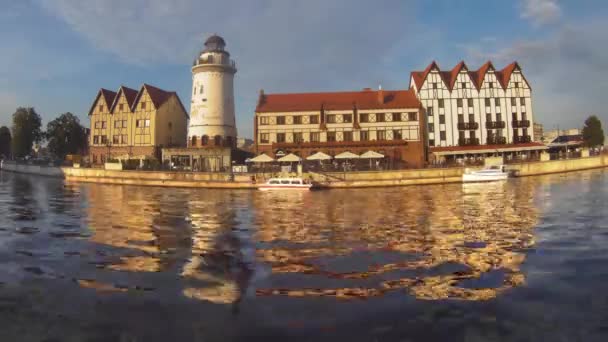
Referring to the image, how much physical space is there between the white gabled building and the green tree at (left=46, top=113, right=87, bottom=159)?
6940cm

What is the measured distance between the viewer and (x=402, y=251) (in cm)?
1187

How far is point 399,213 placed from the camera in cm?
2162

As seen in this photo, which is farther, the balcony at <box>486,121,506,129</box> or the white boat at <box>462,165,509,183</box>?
the balcony at <box>486,121,506,129</box>

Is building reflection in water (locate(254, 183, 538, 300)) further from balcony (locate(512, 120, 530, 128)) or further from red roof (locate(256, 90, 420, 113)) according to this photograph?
balcony (locate(512, 120, 530, 128))

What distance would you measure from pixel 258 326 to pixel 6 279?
7155mm

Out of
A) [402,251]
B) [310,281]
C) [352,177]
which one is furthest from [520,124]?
[310,281]

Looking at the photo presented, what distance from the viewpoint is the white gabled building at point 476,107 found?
60.5 metres

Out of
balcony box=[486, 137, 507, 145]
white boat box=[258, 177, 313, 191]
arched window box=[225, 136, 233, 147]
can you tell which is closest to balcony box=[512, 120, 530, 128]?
balcony box=[486, 137, 507, 145]

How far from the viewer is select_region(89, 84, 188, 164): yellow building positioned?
218 feet

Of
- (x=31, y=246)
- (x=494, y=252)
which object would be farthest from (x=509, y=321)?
(x=31, y=246)

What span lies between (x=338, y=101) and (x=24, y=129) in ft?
242

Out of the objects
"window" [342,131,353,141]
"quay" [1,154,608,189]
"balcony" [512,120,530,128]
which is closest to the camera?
"quay" [1,154,608,189]

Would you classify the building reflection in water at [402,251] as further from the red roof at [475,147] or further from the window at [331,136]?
the red roof at [475,147]

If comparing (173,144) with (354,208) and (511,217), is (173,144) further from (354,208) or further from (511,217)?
(511,217)
